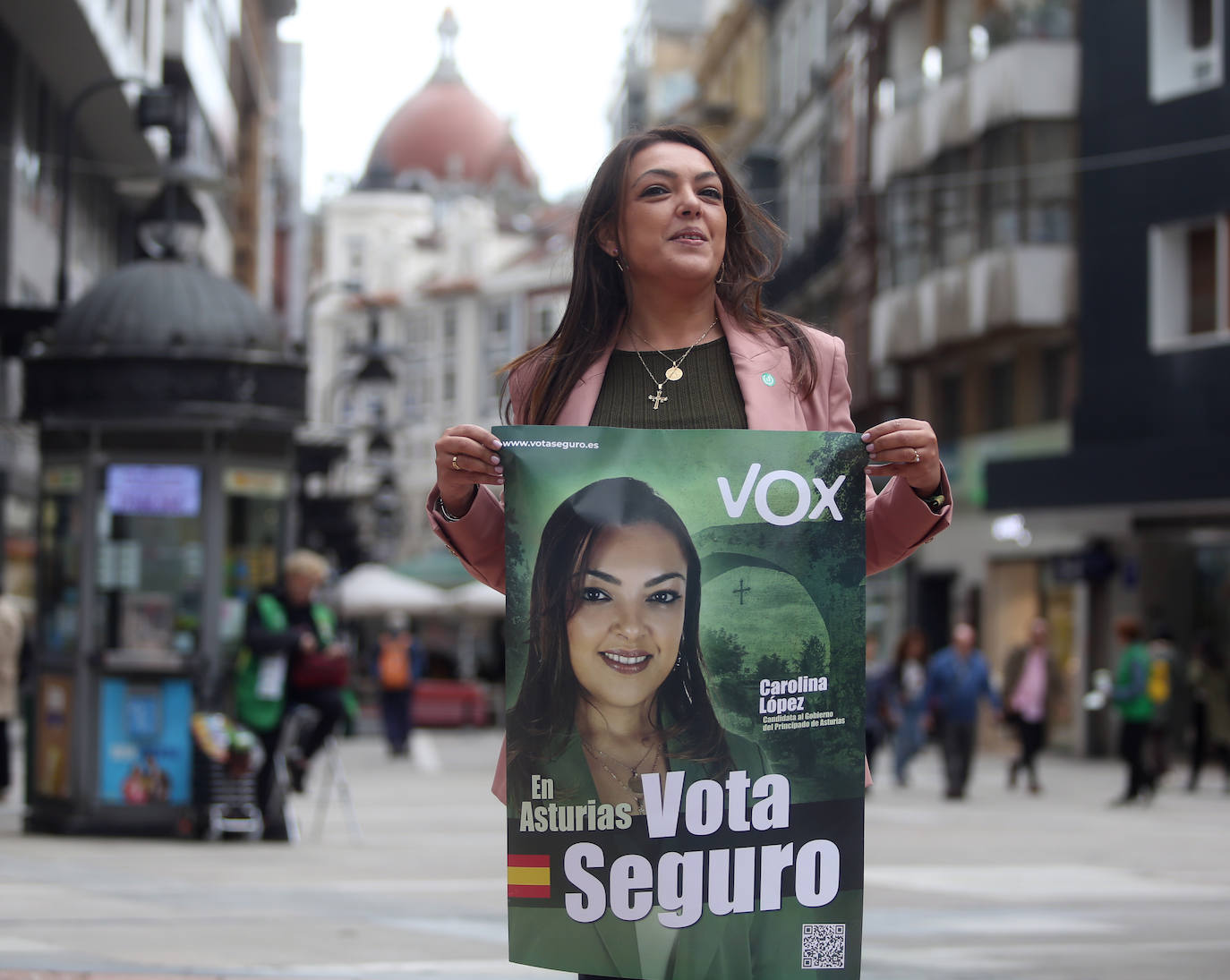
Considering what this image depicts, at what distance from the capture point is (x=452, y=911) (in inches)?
387

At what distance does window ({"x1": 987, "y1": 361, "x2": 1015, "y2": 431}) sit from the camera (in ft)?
112

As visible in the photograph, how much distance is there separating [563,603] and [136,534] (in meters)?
11.2

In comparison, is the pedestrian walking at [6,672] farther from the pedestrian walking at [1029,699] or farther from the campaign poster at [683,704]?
the campaign poster at [683,704]

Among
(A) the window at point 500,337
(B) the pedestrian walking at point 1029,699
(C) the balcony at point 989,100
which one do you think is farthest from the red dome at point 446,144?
(B) the pedestrian walking at point 1029,699

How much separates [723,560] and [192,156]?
Result: 3638 cm

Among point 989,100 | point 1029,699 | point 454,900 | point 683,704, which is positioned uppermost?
point 989,100

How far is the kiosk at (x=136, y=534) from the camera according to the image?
1398 cm

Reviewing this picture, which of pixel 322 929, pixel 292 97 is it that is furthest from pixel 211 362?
pixel 292 97

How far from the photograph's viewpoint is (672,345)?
3.90 m

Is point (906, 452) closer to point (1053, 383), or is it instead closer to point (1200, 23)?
point (1200, 23)

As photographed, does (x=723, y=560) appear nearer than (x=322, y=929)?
Yes

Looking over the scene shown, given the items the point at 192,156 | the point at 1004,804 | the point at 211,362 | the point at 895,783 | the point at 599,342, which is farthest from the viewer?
the point at 192,156

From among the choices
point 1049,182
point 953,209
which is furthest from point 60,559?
point 953,209

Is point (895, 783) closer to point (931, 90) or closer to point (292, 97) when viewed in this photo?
point (931, 90)
